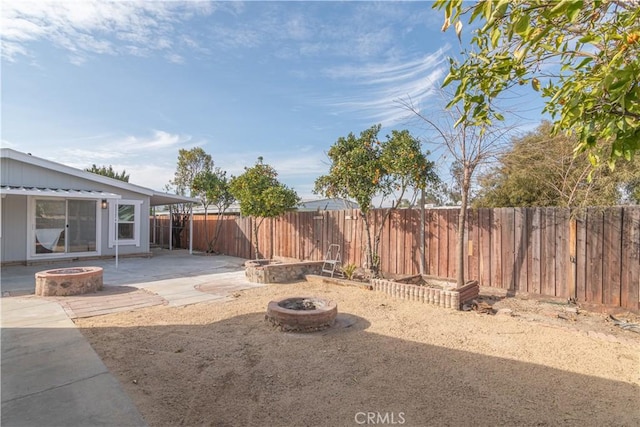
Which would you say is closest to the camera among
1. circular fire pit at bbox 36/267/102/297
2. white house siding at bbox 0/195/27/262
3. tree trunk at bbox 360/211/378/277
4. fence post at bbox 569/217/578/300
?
fence post at bbox 569/217/578/300

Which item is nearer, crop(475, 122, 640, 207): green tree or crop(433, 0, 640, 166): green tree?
crop(433, 0, 640, 166): green tree

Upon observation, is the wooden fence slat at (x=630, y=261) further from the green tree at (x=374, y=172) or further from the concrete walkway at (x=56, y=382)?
the concrete walkway at (x=56, y=382)

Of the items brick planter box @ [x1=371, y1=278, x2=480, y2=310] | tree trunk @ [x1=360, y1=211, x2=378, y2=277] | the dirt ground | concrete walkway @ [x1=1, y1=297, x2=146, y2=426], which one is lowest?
the dirt ground

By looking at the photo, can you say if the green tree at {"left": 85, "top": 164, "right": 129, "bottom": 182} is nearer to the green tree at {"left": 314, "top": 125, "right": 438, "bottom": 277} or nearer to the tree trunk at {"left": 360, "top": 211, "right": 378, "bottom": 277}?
the green tree at {"left": 314, "top": 125, "right": 438, "bottom": 277}

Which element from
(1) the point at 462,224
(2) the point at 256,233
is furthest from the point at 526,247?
Result: (2) the point at 256,233

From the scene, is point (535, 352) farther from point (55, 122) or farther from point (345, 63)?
point (55, 122)

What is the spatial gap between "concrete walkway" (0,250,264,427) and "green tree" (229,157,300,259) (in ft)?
7.80

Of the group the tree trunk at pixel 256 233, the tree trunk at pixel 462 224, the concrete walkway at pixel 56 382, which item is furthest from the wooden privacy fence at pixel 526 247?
the concrete walkway at pixel 56 382

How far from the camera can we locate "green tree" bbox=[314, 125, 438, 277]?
23.0ft

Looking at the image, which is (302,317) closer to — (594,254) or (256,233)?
(594,254)

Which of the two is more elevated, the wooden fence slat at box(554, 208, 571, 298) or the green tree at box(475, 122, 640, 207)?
the green tree at box(475, 122, 640, 207)

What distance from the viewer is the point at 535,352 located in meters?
3.69

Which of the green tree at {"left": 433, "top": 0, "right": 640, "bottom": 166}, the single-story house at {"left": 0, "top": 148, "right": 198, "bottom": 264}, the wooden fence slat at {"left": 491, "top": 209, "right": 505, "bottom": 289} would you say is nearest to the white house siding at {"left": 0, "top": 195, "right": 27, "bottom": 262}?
the single-story house at {"left": 0, "top": 148, "right": 198, "bottom": 264}

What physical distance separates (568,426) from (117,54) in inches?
376
